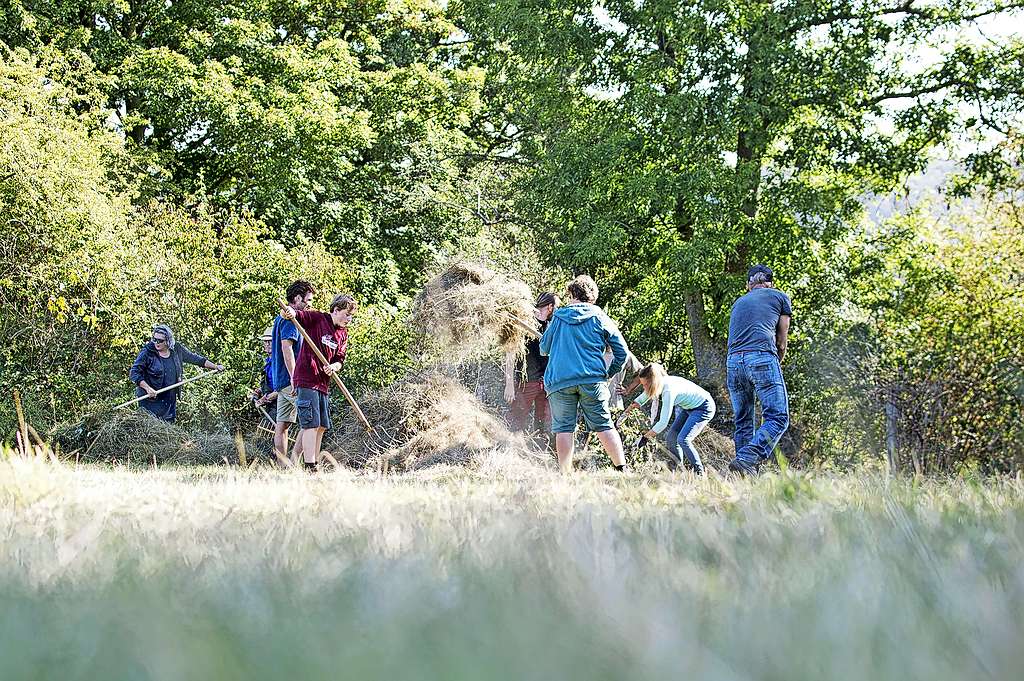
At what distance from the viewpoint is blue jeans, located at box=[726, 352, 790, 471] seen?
8320mm

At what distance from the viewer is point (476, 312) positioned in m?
11.3

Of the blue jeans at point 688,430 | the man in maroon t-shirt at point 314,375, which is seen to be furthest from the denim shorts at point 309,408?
the blue jeans at point 688,430

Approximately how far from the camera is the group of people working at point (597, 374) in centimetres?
827

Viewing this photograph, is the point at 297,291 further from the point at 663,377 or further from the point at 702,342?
the point at 702,342

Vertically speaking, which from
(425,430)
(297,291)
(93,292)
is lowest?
(425,430)

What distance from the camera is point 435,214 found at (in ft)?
77.0

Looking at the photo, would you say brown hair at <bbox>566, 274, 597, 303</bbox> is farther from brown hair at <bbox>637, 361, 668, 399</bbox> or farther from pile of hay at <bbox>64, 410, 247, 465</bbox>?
pile of hay at <bbox>64, 410, 247, 465</bbox>

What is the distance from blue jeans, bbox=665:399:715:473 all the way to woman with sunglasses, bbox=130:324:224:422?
6114mm

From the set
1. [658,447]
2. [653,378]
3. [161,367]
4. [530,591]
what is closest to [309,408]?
[653,378]

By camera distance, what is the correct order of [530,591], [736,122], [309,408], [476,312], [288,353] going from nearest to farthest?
[530,591]
[309,408]
[288,353]
[476,312]
[736,122]

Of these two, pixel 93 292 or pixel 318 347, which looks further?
pixel 93 292

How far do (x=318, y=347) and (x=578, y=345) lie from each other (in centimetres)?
263

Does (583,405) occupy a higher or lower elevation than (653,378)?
lower

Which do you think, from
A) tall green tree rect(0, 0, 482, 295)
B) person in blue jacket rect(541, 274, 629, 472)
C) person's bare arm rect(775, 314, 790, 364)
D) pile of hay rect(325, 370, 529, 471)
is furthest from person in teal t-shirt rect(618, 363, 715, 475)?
tall green tree rect(0, 0, 482, 295)
